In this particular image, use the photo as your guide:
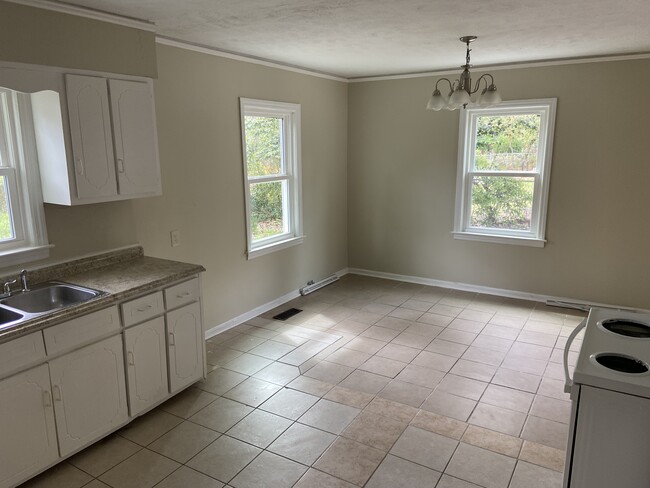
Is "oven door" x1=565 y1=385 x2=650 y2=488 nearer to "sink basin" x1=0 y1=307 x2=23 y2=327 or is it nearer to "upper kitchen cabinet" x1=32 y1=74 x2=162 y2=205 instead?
"sink basin" x1=0 y1=307 x2=23 y2=327

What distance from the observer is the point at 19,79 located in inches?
97.4

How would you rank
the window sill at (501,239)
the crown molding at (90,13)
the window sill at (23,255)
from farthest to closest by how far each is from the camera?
the window sill at (501,239), the window sill at (23,255), the crown molding at (90,13)

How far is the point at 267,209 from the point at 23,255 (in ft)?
8.04

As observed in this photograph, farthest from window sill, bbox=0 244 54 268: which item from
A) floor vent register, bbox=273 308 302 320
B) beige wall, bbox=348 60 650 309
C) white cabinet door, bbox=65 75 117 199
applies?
beige wall, bbox=348 60 650 309

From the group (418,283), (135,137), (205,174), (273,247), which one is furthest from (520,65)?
(135,137)

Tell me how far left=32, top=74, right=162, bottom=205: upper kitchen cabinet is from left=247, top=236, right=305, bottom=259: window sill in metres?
1.53

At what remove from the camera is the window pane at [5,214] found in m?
2.73

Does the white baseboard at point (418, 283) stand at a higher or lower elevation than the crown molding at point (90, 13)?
lower

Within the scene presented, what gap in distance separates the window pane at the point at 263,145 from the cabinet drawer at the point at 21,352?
256 centimetres

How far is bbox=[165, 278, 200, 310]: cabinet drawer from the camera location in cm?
297

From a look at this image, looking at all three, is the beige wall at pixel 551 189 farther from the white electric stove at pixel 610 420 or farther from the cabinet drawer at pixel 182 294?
the white electric stove at pixel 610 420

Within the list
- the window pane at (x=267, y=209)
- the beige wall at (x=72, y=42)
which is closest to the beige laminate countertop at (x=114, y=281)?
the beige wall at (x=72, y=42)

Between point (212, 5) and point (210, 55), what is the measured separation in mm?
1262

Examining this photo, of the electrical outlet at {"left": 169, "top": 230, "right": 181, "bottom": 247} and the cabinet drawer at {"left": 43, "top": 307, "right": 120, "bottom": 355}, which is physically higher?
the electrical outlet at {"left": 169, "top": 230, "right": 181, "bottom": 247}
